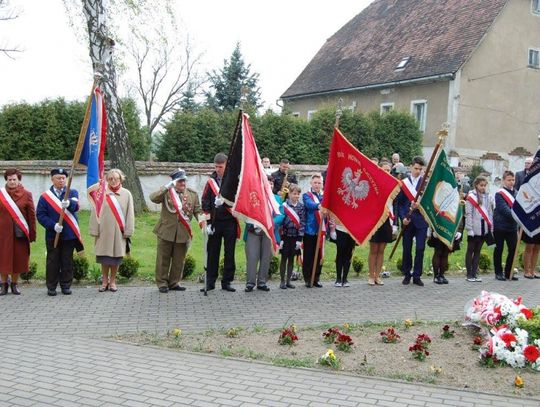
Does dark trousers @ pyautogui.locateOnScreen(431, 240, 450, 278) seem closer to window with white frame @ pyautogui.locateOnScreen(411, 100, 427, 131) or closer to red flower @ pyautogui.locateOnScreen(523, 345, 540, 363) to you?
red flower @ pyautogui.locateOnScreen(523, 345, 540, 363)

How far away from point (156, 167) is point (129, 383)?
13.0 meters

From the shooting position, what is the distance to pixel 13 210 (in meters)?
9.26

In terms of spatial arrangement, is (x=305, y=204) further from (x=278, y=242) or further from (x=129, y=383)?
(x=129, y=383)

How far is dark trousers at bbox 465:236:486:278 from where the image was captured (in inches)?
455

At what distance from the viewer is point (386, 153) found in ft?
79.0

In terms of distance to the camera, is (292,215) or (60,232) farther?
(292,215)

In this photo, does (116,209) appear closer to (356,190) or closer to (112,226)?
(112,226)

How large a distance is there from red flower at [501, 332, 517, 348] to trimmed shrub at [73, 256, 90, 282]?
6.51 metres

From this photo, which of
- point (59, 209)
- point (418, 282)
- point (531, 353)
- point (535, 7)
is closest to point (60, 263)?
point (59, 209)

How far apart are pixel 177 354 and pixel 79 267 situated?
4227 mm

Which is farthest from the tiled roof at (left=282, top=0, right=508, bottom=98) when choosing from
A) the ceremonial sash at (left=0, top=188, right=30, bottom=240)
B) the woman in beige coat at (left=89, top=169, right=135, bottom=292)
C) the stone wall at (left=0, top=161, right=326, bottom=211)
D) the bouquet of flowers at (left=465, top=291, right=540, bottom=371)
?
the ceremonial sash at (left=0, top=188, right=30, bottom=240)

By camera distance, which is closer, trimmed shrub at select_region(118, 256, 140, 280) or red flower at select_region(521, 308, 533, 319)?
red flower at select_region(521, 308, 533, 319)

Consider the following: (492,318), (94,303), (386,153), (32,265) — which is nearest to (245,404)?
(492,318)

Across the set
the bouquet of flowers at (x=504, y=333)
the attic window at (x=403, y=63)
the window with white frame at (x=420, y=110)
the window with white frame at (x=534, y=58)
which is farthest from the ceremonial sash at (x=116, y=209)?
the window with white frame at (x=534, y=58)
